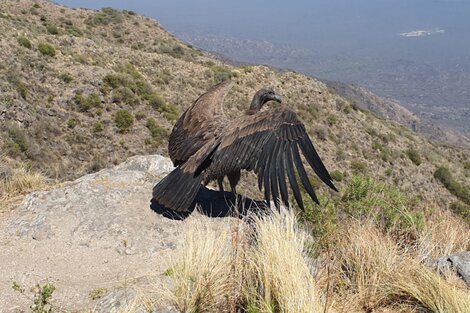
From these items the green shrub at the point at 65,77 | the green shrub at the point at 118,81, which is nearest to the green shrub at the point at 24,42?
the green shrub at the point at 65,77

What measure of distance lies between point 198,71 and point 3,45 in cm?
1419

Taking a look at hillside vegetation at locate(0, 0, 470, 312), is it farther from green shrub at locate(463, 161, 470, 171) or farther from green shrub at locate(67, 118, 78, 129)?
green shrub at locate(463, 161, 470, 171)

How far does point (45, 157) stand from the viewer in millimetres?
15609

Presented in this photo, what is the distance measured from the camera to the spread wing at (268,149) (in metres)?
5.71

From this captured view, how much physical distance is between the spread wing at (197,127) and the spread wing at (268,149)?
1.00m

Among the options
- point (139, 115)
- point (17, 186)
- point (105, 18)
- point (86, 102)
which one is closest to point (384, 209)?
point (17, 186)

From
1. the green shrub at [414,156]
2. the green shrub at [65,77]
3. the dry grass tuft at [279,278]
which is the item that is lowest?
the green shrub at [414,156]

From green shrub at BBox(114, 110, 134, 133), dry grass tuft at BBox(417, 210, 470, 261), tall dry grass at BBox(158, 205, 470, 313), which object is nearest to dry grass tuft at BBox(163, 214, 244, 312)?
tall dry grass at BBox(158, 205, 470, 313)

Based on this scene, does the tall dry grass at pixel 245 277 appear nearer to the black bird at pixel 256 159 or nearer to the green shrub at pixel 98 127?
the black bird at pixel 256 159

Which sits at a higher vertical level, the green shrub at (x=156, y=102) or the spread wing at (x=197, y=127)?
the spread wing at (x=197, y=127)

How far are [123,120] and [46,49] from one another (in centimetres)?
631

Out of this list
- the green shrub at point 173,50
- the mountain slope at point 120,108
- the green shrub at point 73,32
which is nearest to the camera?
the mountain slope at point 120,108

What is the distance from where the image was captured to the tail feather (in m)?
6.12

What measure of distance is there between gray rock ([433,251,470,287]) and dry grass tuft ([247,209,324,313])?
4.92ft
